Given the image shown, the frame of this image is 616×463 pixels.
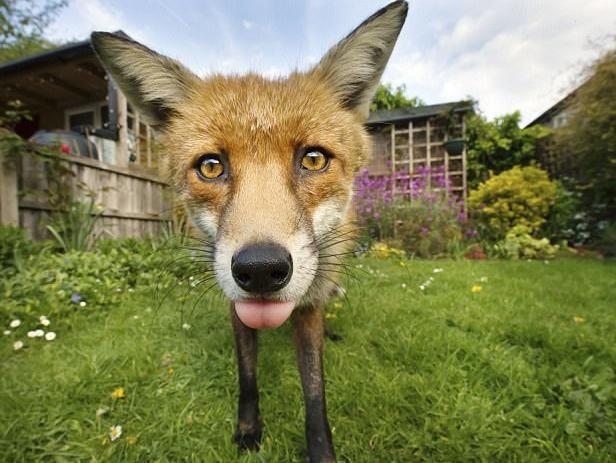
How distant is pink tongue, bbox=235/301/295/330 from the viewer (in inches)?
46.8

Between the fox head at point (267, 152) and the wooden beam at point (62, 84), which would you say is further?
the wooden beam at point (62, 84)

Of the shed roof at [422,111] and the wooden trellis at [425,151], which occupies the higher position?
the shed roof at [422,111]

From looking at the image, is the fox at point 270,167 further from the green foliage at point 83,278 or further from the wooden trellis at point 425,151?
the wooden trellis at point 425,151

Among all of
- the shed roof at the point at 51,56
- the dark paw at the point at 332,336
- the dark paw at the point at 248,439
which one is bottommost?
the dark paw at the point at 248,439

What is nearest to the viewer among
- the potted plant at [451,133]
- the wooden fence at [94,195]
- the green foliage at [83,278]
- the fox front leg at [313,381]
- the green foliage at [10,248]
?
the fox front leg at [313,381]

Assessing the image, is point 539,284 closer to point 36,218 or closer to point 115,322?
point 115,322

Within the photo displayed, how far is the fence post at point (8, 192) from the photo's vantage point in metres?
4.09

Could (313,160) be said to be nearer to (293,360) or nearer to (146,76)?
(146,76)

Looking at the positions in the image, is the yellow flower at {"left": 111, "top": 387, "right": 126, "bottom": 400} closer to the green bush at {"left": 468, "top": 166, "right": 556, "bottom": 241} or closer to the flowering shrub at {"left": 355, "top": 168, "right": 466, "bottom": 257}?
the flowering shrub at {"left": 355, "top": 168, "right": 466, "bottom": 257}

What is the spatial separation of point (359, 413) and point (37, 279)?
3.44 metres

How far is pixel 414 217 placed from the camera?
7223mm

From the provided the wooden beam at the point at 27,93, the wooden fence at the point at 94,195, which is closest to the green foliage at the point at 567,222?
the wooden fence at the point at 94,195

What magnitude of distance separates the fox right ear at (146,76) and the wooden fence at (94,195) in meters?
1.69

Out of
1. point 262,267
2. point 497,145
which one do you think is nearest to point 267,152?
point 262,267
